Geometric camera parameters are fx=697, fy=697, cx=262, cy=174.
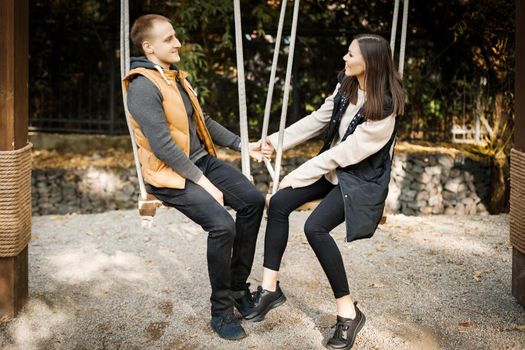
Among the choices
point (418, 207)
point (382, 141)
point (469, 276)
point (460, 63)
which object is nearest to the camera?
point (382, 141)

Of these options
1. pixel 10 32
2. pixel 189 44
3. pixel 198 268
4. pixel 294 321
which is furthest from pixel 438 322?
pixel 189 44

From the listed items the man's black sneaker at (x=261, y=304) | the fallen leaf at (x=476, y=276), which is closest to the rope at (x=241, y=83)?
the man's black sneaker at (x=261, y=304)

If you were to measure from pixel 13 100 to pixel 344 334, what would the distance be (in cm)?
189

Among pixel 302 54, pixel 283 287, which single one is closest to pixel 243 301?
pixel 283 287

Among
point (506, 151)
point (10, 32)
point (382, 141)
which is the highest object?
point (10, 32)

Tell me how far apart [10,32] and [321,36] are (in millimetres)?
5240

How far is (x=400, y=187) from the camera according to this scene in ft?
23.8

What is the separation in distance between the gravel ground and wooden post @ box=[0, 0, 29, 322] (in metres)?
0.14

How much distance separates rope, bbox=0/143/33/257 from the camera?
3.29 meters

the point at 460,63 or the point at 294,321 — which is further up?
the point at 460,63

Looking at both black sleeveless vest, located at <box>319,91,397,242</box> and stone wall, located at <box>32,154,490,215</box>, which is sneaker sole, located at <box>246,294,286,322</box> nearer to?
black sleeveless vest, located at <box>319,91,397,242</box>

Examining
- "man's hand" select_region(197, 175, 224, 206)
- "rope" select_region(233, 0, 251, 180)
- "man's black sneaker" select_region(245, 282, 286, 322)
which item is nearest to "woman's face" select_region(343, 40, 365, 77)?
"rope" select_region(233, 0, 251, 180)

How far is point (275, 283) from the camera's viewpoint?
349 centimetres

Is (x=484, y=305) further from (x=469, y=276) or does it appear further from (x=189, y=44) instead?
(x=189, y=44)
